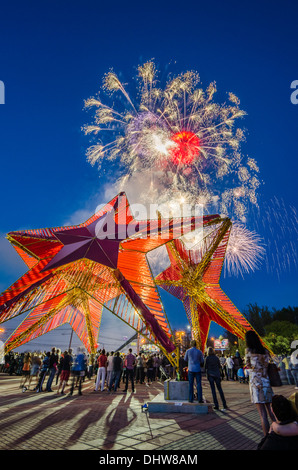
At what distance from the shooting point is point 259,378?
492 centimetres

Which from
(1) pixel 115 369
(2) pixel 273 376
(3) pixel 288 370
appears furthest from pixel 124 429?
(3) pixel 288 370

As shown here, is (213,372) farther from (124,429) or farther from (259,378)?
(124,429)

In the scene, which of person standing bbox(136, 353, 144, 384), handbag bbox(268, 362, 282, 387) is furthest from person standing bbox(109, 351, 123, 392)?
handbag bbox(268, 362, 282, 387)

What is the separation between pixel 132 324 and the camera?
10.5 m

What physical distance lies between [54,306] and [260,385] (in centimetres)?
1641

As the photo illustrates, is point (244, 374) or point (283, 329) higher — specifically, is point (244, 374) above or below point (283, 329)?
below

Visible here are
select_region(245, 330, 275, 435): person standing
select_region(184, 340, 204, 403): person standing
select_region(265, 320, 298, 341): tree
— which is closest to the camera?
select_region(245, 330, 275, 435): person standing

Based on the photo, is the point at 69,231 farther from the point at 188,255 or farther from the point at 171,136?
the point at 171,136

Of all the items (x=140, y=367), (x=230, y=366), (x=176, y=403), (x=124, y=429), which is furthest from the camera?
(x=230, y=366)

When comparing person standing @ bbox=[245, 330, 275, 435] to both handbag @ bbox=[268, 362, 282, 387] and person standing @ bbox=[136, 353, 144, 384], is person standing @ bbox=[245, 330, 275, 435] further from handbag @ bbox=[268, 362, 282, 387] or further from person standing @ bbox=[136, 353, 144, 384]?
person standing @ bbox=[136, 353, 144, 384]

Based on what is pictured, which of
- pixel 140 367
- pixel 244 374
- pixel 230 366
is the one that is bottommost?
pixel 244 374

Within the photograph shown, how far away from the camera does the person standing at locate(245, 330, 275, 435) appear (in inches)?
187
